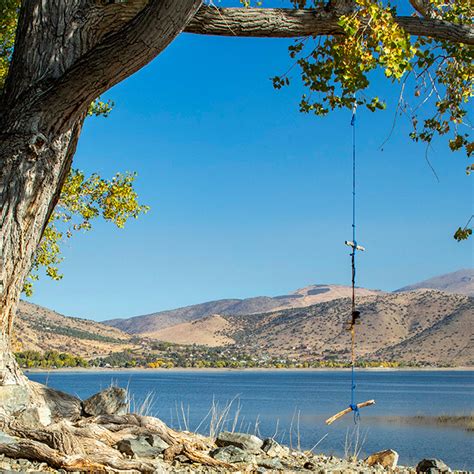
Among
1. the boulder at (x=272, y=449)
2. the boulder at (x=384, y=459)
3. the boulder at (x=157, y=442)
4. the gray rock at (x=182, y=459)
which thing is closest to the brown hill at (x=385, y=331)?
the boulder at (x=384, y=459)

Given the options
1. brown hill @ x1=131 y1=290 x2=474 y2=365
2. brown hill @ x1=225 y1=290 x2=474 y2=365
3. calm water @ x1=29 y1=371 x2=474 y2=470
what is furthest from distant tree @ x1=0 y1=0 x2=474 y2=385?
brown hill @ x1=131 y1=290 x2=474 y2=365

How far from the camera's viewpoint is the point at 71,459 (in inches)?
236

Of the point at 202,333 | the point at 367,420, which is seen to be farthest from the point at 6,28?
the point at 202,333

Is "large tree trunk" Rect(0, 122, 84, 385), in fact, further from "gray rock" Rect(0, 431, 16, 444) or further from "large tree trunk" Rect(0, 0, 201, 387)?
"gray rock" Rect(0, 431, 16, 444)

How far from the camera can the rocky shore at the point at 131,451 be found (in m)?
6.02

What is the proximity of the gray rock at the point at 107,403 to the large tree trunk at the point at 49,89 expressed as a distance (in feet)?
3.11

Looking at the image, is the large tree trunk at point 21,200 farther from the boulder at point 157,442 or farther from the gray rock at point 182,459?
the gray rock at point 182,459

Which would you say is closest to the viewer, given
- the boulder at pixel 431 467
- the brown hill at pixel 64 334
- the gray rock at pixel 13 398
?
the gray rock at pixel 13 398

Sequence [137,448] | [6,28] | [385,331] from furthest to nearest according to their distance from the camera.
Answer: [385,331] → [6,28] → [137,448]

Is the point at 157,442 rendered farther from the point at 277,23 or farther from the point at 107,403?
the point at 277,23

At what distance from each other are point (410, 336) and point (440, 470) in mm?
85120

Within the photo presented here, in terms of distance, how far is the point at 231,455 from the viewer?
6.85 meters

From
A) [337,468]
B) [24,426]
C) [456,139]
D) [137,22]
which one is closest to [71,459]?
[24,426]

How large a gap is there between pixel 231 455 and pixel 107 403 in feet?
5.88
